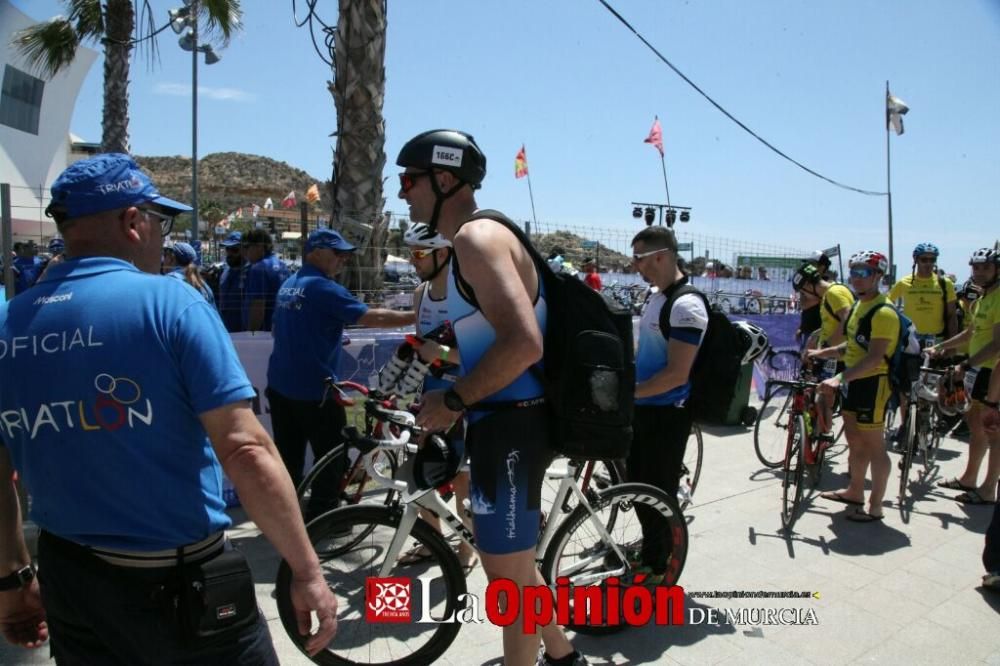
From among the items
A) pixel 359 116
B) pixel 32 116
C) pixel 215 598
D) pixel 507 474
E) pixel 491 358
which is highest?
pixel 32 116

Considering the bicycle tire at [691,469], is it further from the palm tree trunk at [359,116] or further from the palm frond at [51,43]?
the palm frond at [51,43]

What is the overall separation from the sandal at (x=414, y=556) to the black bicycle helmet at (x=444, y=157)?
1.65m

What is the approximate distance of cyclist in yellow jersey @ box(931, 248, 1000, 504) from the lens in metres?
5.93

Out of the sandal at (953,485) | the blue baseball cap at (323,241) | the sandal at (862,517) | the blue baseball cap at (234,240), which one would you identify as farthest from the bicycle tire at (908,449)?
the blue baseball cap at (234,240)

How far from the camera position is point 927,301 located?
8.34 m

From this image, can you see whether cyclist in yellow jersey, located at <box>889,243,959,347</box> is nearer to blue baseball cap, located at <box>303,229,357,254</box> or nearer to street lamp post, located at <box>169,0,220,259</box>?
blue baseball cap, located at <box>303,229,357,254</box>

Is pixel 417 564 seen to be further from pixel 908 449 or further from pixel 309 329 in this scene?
pixel 908 449

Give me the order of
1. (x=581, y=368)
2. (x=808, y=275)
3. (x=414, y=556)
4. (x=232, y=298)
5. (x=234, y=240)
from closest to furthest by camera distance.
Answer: (x=581, y=368) < (x=414, y=556) < (x=232, y=298) < (x=808, y=275) < (x=234, y=240)

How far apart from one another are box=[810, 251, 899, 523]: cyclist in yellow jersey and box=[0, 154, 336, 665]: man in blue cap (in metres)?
4.62

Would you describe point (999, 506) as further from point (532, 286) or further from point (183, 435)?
point (183, 435)

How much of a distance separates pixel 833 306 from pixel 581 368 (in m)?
4.99

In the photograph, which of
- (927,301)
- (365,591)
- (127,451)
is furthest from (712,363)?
(927,301)

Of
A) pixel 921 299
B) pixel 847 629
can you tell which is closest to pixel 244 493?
pixel 847 629

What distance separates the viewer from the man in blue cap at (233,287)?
699 cm
